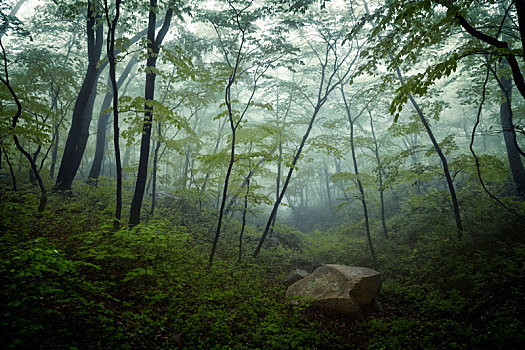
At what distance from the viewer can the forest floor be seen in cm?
292

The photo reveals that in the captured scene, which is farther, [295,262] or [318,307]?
[295,262]

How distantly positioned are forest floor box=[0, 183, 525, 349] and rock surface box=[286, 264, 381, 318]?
0.26 m

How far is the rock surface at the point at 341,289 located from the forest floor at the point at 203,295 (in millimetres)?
255

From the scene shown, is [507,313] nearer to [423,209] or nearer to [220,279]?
[220,279]

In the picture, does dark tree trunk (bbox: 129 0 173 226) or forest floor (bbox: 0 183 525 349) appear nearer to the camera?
forest floor (bbox: 0 183 525 349)

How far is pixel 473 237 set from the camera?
728cm

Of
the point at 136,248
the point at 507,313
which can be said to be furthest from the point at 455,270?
the point at 136,248

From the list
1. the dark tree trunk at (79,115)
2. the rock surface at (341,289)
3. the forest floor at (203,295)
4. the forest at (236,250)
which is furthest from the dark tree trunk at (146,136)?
the rock surface at (341,289)

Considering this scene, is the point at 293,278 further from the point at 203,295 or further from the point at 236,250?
the point at 203,295

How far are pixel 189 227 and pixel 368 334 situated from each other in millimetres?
8284

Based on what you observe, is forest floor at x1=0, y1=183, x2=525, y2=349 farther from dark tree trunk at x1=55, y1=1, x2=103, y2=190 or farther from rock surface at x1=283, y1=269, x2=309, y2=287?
dark tree trunk at x1=55, y1=1, x2=103, y2=190

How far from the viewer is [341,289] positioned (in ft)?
19.0

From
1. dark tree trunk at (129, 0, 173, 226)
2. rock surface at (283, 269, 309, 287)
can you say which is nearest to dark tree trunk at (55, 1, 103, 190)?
dark tree trunk at (129, 0, 173, 226)

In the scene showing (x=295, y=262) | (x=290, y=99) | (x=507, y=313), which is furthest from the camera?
(x=290, y=99)
